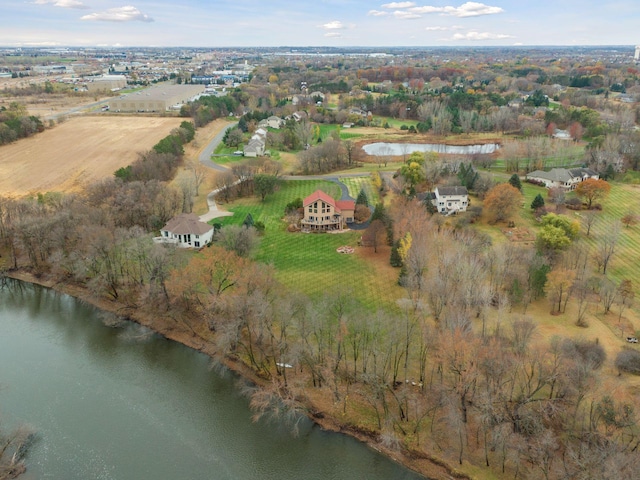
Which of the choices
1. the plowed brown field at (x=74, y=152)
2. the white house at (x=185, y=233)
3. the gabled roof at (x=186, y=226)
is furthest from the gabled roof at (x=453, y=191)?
the plowed brown field at (x=74, y=152)

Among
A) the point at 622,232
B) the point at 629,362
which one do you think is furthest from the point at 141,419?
the point at 622,232

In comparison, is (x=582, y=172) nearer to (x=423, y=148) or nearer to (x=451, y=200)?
(x=451, y=200)

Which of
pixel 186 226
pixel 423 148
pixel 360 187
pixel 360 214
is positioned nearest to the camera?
pixel 186 226

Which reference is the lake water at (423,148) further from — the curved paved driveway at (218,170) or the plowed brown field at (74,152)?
the plowed brown field at (74,152)

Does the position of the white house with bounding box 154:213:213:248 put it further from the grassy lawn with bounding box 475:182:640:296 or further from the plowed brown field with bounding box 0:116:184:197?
the grassy lawn with bounding box 475:182:640:296

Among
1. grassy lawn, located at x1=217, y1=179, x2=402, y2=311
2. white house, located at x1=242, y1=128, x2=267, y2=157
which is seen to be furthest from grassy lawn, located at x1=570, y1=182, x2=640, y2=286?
white house, located at x1=242, y1=128, x2=267, y2=157

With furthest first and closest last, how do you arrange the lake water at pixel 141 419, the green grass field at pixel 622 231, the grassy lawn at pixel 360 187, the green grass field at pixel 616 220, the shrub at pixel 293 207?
the grassy lawn at pixel 360 187 < the shrub at pixel 293 207 < the green grass field at pixel 616 220 < the green grass field at pixel 622 231 < the lake water at pixel 141 419
